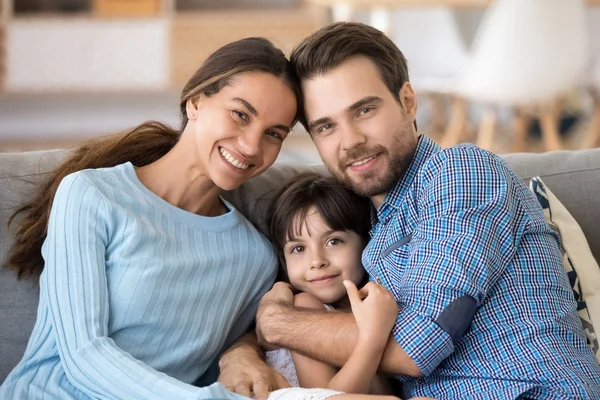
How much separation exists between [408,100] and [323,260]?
0.43 meters

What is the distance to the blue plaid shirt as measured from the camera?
60.1 inches

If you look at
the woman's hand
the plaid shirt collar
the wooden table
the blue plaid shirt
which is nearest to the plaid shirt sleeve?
the blue plaid shirt

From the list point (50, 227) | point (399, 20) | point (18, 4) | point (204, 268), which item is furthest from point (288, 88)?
point (18, 4)

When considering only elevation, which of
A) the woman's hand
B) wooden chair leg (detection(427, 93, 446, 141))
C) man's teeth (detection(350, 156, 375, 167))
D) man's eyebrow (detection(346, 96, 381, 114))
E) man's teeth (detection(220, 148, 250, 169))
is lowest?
wooden chair leg (detection(427, 93, 446, 141))

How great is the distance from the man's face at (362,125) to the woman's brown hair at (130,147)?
0.31ft

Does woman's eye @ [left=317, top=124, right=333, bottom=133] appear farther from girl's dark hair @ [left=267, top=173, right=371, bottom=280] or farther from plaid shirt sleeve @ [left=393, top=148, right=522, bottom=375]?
plaid shirt sleeve @ [left=393, top=148, right=522, bottom=375]

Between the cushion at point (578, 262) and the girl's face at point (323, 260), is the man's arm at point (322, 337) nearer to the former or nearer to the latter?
the girl's face at point (323, 260)

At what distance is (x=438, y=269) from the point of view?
5.01ft

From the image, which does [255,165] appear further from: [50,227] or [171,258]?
[50,227]

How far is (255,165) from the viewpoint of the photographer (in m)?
1.86

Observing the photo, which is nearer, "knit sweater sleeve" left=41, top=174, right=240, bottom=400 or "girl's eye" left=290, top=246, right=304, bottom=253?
"knit sweater sleeve" left=41, top=174, right=240, bottom=400

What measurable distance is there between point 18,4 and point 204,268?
5.25 m

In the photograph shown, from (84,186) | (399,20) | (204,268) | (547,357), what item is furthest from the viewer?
(399,20)

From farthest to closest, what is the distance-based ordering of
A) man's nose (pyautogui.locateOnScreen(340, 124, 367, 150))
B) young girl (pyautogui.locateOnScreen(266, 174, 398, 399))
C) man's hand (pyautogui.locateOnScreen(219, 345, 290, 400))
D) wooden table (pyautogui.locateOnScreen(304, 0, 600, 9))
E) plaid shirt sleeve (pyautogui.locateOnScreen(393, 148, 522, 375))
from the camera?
wooden table (pyautogui.locateOnScreen(304, 0, 600, 9)) → young girl (pyautogui.locateOnScreen(266, 174, 398, 399)) → man's nose (pyautogui.locateOnScreen(340, 124, 367, 150)) → man's hand (pyautogui.locateOnScreen(219, 345, 290, 400)) → plaid shirt sleeve (pyautogui.locateOnScreen(393, 148, 522, 375))
